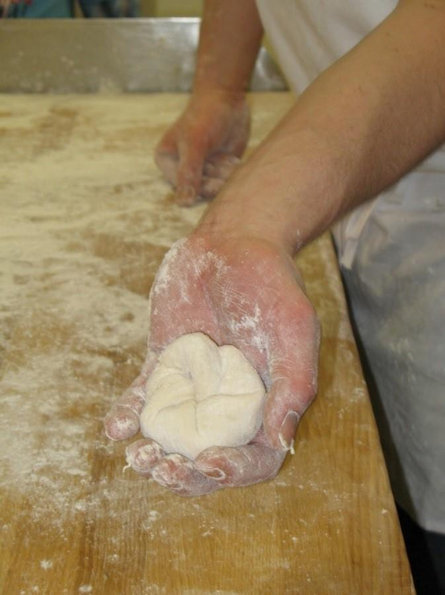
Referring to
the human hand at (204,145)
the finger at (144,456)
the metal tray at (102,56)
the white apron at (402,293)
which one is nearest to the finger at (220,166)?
the human hand at (204,145)

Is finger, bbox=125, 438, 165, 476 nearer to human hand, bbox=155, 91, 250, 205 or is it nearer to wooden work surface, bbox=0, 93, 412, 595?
wooden work surface, bbox=0, 93, 412, 595

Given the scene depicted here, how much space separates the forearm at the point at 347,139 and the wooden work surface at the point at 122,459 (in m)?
0.34

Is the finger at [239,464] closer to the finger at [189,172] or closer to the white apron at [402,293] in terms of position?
the white apron at [402,293]

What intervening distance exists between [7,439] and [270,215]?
51cm

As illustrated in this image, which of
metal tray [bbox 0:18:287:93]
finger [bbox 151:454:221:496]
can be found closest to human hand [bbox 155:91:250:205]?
metal tray [bbox 0:18:287:93]

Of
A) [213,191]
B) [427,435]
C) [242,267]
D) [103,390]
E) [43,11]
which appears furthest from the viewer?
[43,11]

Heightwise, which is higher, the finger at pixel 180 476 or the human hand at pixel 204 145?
the finger at pixel 180 476

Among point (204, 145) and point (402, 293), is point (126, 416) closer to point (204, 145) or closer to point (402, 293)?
point (402, 293)

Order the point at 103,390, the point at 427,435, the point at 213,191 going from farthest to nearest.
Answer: the point at 213,191 < the point at 427,435 < the point at 103,390

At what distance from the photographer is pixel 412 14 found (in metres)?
1.01

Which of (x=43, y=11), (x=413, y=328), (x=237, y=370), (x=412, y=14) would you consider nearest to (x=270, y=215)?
(x=237, y=370)

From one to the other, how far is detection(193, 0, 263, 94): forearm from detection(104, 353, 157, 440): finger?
1.00 m

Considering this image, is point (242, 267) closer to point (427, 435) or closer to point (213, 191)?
point (427, 435)

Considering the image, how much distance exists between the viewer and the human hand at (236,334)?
0.85 m
